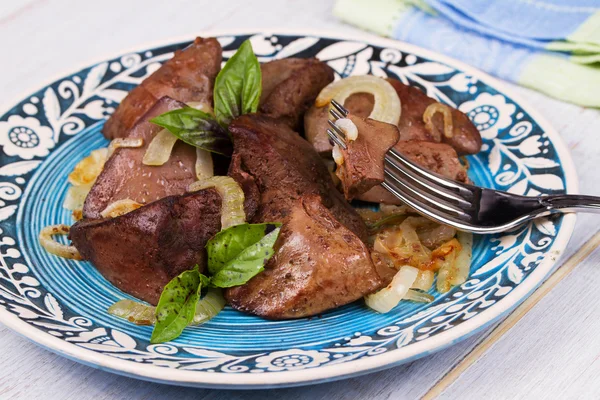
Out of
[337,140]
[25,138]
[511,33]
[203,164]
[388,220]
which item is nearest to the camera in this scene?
[337,140]

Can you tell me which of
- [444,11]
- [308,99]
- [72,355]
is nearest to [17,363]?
[72,355]

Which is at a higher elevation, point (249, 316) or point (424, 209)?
point (424, 209)

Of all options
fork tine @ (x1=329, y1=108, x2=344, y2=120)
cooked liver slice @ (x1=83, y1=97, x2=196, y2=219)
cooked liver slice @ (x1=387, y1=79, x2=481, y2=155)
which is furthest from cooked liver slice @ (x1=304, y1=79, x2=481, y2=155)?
cooked liver slice @ (x1=83, y1=97, x2=196, y2=219)

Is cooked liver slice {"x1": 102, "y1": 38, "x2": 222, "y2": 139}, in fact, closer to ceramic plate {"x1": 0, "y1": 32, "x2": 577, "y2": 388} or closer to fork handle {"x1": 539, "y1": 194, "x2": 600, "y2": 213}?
ceramic plate {"x1": 0, "y1": 32, "x2": 577, "y2": 388}

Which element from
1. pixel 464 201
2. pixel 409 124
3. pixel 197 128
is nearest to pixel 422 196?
pixel 464 201

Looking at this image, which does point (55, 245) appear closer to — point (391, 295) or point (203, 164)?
point (203, 164)

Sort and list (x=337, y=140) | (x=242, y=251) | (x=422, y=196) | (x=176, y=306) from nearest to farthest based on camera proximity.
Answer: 1. (x=176, y=306)
2. (x=242, y=251)
3. (x=337, y=140)
4. (x=422, y=196)

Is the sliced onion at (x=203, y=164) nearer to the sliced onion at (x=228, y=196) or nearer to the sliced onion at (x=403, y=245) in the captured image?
the sliced onion at (x=228, y=196)
